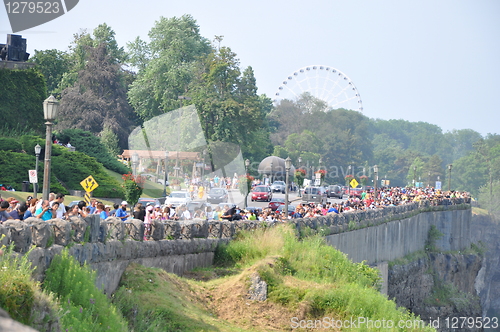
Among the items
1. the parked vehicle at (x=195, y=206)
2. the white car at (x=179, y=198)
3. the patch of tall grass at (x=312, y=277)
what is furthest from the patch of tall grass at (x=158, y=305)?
the white car at (x=179, y=198)

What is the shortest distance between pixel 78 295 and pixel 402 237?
1485 inches

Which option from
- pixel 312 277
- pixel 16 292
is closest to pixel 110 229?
pixel 16 292

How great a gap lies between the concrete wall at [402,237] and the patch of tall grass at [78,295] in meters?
16.5

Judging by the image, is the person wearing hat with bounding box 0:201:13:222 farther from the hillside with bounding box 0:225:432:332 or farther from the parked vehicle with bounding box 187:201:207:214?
the parked vehicle with bounding box 187:201:207:214

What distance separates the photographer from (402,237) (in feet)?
149

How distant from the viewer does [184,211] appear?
21.5m

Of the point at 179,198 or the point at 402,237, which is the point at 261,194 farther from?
the point at 179,198

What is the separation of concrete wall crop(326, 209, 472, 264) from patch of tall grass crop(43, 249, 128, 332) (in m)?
16.5

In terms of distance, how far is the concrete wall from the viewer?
105 ft

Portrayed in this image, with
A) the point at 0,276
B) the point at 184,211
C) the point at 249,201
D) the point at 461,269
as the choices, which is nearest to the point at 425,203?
the point at 461,269

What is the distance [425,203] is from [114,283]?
43071mm

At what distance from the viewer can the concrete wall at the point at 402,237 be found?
3203 centimetres

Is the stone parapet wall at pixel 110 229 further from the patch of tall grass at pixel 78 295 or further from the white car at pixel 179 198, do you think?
the white car at pixel 179 198

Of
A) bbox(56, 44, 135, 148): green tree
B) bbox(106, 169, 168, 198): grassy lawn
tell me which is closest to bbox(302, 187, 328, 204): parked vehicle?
bbox(106, 169, 168, 198): grassy lawn
